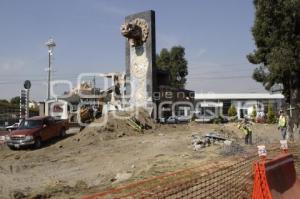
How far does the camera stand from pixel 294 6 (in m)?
25.4

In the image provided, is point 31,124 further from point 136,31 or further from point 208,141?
point 208,141

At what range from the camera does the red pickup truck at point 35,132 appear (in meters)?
29.0

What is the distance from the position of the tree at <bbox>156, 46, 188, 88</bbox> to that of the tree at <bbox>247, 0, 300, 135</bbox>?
39781 millimetres

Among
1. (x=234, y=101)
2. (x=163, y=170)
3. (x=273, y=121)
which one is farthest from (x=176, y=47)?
(x=163, y=170)

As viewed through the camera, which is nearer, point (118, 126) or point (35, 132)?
point (35, 132)

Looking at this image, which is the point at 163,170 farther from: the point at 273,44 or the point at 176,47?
the point at 176,47

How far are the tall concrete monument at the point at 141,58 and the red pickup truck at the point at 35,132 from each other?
6.42m

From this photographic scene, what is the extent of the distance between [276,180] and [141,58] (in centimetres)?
2576

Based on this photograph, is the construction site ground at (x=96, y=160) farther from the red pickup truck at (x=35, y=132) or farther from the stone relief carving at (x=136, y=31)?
the stone relief carving at (x=136, y=31)

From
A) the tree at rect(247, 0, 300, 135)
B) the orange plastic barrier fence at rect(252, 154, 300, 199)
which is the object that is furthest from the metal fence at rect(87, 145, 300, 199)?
the tree at rect(247, 0, 300, 135)

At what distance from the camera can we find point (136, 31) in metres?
34.7

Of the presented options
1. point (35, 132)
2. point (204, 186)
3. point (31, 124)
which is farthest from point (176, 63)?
point (204, 186)

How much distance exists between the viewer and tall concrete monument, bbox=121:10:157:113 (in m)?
34.5

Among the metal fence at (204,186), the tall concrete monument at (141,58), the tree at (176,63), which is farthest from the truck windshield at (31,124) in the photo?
the tree at (176,63)
